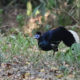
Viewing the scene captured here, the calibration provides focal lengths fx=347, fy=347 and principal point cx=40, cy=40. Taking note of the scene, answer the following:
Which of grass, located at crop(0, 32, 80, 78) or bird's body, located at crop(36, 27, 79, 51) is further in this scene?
bird's body, located at crop(36, 27, 79, 51)

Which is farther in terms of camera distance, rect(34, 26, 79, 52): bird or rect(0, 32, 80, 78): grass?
rect(34, 26, 79, 52): bird

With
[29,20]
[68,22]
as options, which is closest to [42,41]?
[68,22]

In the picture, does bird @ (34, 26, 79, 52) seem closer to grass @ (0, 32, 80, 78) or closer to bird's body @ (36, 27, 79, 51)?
bird's body @ (36, 27, 79, 51)

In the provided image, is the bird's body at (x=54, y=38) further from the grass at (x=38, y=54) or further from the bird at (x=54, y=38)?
the grass at (x=38, y=54)

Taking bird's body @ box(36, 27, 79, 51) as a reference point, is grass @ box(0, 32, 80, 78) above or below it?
below

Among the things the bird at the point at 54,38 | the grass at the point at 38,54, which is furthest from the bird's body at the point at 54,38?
the grass at the point at 38,54

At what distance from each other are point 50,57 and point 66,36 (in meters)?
0.51

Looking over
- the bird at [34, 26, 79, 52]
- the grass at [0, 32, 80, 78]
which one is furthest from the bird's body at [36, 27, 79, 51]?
the grass at [0, 32, 80, 78]

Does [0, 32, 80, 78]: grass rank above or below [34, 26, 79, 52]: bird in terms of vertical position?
below

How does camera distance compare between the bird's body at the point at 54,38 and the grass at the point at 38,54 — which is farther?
the bird's body at the point at 54,38

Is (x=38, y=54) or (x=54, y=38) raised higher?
(x=54, y=38)

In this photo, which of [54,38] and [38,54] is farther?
[38,54]

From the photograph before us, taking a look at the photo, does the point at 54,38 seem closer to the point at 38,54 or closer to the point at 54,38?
the point at 54,38

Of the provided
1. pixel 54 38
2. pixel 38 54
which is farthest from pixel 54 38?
pixel 38 54
